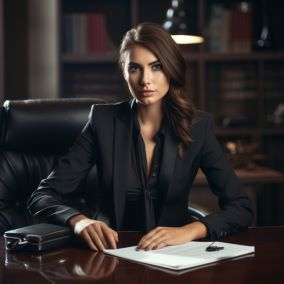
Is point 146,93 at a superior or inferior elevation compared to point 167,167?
superior

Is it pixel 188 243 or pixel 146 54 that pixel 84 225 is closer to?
pixel 188 243

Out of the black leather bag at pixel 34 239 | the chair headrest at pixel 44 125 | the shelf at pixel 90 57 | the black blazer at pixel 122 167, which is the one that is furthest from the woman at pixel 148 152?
the shelf at pixel 90 57

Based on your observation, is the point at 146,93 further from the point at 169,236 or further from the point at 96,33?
the point at 96,33

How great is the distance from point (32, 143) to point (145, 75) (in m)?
0.62

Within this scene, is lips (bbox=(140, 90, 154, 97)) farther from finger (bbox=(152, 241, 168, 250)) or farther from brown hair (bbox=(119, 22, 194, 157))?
finger (bbox=(152, 241, 168, 250))

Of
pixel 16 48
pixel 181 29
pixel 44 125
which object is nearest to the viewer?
pixel 44 125

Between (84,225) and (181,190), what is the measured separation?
1.68ft

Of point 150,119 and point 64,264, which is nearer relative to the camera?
point 64,264

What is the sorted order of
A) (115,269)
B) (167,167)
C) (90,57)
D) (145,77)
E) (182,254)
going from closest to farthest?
(115,269)
(182,254)
(145,77)
(167,167)
(90,57)

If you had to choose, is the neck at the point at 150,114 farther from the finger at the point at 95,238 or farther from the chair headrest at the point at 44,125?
the finger at the point at 95,238

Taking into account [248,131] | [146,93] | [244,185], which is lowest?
[244,185]

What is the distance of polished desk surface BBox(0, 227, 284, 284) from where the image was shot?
124cm

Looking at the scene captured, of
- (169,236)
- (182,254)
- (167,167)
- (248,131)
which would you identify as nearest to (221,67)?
(248,131)

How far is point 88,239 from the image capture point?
1546mm
